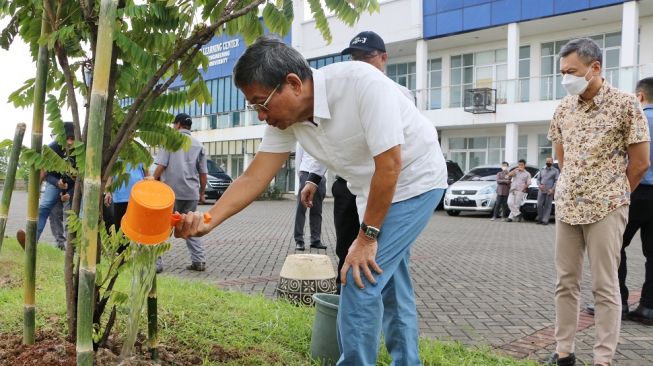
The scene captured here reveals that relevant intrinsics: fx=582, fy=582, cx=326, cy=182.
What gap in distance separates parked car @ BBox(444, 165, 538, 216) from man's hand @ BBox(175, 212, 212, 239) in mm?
15645

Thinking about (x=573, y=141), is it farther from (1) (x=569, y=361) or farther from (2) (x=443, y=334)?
(2) (x=443, y=334)

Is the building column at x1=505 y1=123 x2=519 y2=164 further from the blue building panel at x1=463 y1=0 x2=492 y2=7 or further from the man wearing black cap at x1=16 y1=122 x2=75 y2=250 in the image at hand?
the man wearing black cap at x1=16 y1=122 x2=75 y2=250

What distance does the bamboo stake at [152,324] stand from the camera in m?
2.81

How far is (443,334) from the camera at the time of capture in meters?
4.32

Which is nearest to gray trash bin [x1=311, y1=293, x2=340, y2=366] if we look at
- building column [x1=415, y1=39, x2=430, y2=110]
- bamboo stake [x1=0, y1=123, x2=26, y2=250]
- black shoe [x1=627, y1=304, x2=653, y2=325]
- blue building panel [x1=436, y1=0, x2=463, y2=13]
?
bamboo stake [x1=0, y1=123, x2=26, y2=250]

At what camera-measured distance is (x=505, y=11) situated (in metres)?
24.9

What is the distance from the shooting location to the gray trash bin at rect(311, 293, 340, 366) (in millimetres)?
3211

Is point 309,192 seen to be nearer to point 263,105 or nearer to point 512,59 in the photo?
point 263,105

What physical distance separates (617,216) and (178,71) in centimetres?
258

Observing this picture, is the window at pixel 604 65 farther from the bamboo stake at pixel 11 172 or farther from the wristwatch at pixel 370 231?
the bamboo stake at pixel 11 172

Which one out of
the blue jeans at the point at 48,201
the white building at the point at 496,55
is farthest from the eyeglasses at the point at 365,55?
the white building at the point at 496,55

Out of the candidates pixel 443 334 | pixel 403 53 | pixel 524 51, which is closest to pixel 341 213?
pixel 443 334

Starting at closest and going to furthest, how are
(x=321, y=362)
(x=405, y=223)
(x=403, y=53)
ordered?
(x=405, y=223) → (x=321, y=362) → (x=403, y=53)

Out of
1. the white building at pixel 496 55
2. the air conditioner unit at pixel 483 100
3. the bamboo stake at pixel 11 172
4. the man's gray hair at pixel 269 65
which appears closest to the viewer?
the man's gray hair at pixel 269 65
